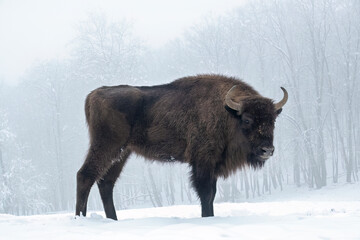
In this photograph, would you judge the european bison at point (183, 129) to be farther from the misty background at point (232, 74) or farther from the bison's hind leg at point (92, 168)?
the misty background at point (232, 74)

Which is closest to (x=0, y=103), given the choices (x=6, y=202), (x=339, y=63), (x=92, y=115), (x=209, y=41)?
(x=6, y=202)

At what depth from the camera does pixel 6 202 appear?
2831 cm

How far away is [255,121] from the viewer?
6.14 metres

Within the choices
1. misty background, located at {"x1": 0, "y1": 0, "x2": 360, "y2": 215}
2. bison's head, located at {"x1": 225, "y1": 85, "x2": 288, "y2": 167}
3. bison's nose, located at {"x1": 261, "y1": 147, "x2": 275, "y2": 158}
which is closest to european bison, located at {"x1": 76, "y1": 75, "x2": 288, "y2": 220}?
bison's head, located at {"x1": 225, "y1": 85, "x2": 288, "y2": 167}

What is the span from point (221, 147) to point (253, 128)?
673mm

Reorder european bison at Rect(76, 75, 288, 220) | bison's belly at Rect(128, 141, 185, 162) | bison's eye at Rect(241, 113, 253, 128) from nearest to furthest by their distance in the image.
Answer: bison's eye at Rect(241, 113, 253, 128) → european bison at Rect(76, 75, 288, 220) → bison's belly at Rect(128, 141, 185, 162)

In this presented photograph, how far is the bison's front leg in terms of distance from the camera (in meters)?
6.28

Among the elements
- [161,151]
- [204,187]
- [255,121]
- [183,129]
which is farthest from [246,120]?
[161,151]

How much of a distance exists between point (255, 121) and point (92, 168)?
279 cm

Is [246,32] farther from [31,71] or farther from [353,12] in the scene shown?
[31,71]

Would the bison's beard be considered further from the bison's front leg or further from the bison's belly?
the bison's belly

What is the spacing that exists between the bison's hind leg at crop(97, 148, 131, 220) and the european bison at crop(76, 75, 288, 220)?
0.06 ft

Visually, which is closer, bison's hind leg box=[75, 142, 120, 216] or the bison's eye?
the bison's eye

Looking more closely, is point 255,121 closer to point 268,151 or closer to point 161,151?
point 268,151
